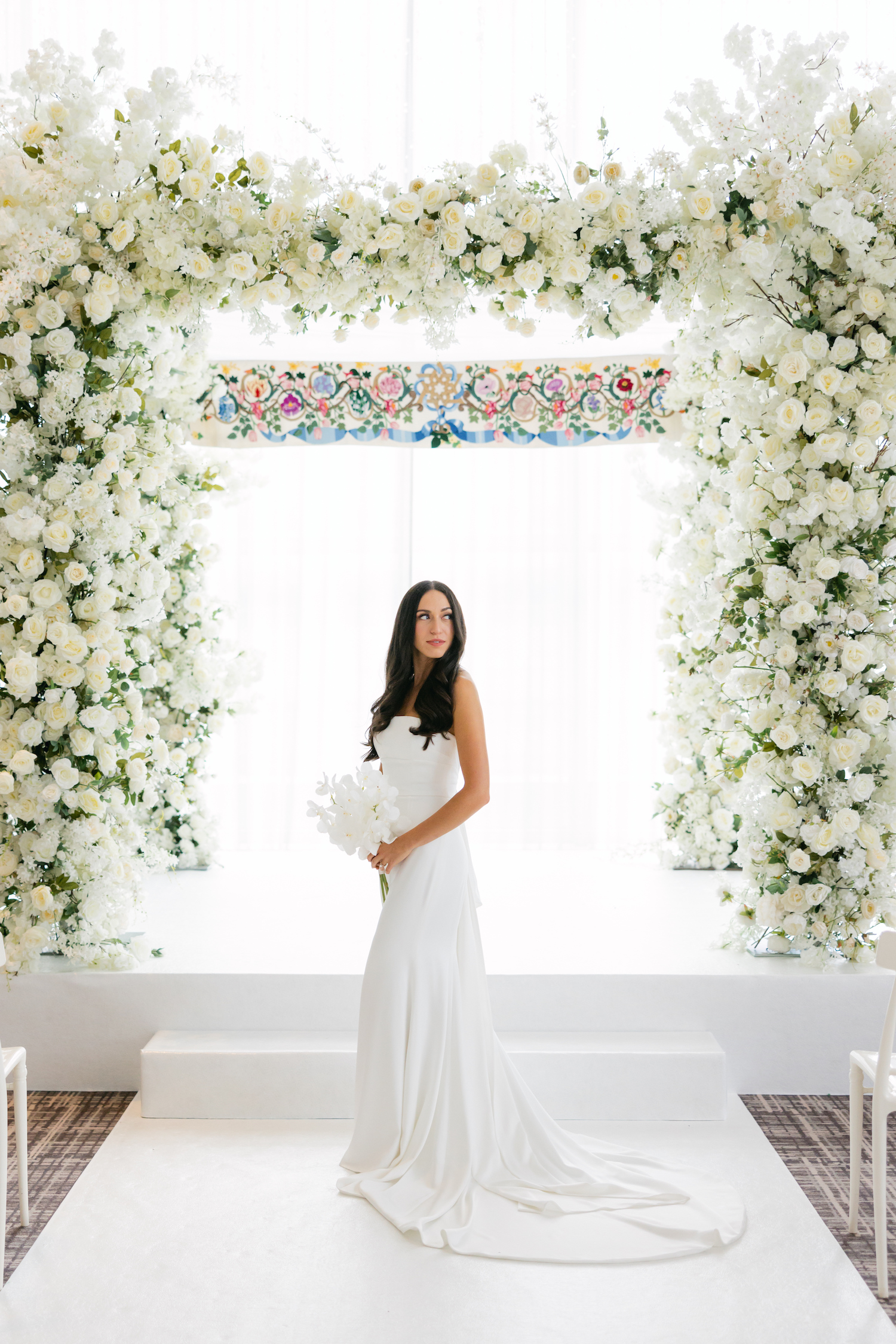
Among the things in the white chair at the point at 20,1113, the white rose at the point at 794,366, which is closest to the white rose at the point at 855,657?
the white rose at the point at 794,366

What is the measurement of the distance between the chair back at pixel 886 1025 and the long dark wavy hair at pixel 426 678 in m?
1.31

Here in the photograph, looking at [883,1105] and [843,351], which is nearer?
[883,1105]

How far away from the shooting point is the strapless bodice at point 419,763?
3.14 metres

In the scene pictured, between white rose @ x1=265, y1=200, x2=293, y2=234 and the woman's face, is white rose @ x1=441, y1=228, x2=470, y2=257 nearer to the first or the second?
white rose @ x1=265, y1=200, x2=293, y2=234

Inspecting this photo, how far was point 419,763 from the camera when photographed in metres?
3.14

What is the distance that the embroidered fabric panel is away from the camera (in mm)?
5727

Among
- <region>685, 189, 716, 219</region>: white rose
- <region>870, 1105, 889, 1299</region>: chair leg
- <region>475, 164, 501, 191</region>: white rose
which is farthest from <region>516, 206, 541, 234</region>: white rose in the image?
<region>870, 1105, 889, 1299</region>: chair leg

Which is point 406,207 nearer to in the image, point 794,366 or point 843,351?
point 794,366

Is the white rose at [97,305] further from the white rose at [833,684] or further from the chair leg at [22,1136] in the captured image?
the white rose at [833,684]

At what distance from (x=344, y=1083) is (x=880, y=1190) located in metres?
1.70

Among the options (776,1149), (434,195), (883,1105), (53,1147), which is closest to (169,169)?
(434,195)

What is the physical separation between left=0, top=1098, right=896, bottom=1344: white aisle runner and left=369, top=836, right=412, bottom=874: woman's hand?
94 centimetres

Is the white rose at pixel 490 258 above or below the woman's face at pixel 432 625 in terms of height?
above

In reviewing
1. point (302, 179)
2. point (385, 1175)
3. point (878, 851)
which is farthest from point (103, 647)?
point (878, 851)
